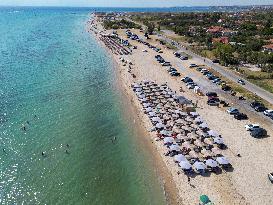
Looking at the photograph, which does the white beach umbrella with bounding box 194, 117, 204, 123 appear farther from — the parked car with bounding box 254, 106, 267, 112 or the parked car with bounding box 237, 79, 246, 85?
the parked car with bounding box 237, 79, 246, 85

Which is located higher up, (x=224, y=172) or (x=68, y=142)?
(x=224, y=172)

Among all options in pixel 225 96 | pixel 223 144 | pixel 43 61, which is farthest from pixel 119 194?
pixel 43 61

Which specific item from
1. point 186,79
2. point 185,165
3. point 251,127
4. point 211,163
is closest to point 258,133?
point 251,127

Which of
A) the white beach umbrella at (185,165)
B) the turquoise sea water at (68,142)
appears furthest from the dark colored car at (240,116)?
the white beach umbrella at (185,165)

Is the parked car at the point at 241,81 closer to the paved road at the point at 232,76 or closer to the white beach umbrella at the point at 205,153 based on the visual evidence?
the paved road at the point at 232,76

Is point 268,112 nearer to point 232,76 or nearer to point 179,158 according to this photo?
point 179,158

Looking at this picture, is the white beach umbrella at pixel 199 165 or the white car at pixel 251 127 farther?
the white car at pixel 251 127
